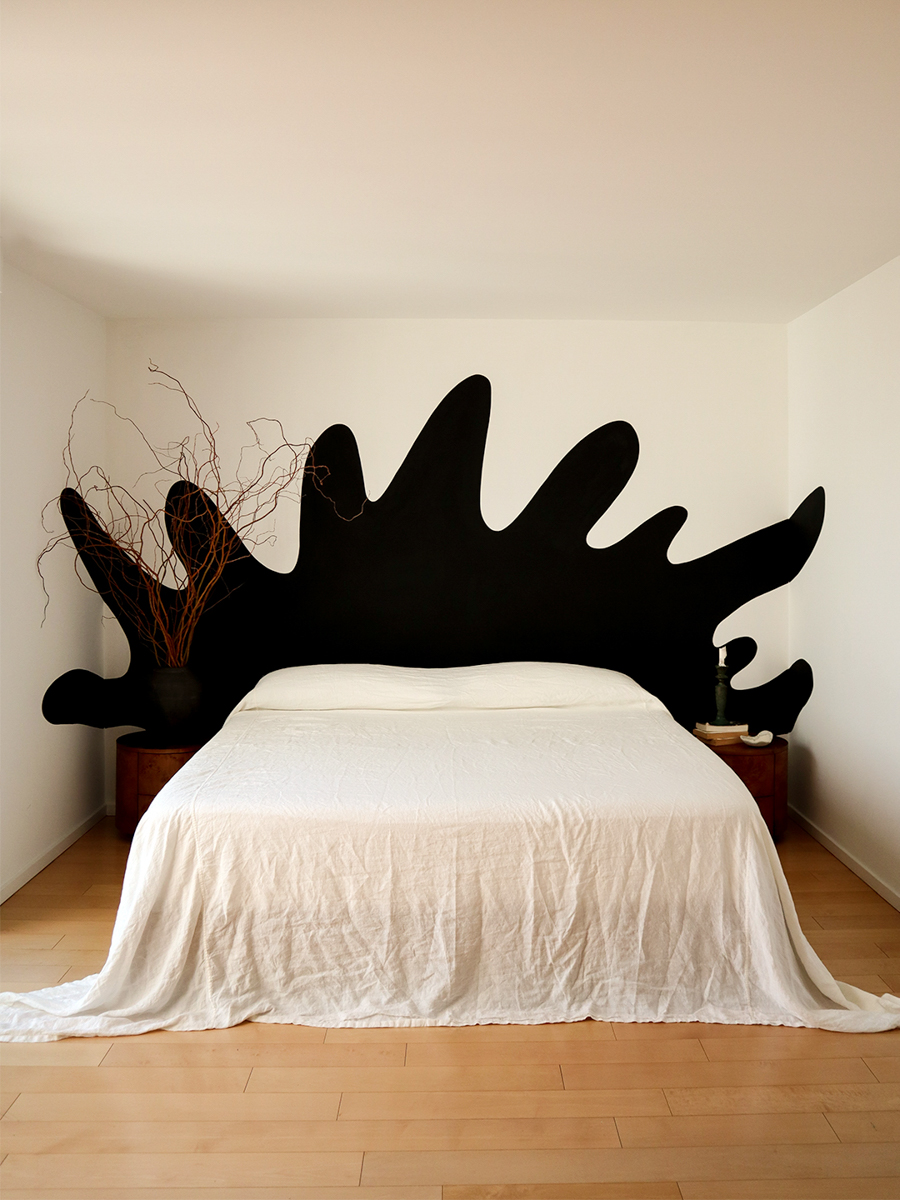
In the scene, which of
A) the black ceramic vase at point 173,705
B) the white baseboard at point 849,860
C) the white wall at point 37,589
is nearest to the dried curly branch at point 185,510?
the white wall at point 37,589

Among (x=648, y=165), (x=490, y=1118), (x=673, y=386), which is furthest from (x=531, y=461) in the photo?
(x=490, y=1118)

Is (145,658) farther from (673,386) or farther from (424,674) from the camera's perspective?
(673,386)

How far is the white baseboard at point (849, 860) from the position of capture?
3105 millimetres

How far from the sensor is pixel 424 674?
12.2 ft

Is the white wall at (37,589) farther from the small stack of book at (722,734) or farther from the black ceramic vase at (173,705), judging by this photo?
the small stack of book at (722,734)

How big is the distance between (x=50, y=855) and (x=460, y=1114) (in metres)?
2.24

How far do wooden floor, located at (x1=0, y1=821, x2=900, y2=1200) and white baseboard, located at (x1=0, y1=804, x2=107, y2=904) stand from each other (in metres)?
0.76

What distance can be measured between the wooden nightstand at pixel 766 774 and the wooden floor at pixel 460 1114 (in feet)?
4.73

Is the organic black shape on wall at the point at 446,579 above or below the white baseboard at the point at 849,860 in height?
above

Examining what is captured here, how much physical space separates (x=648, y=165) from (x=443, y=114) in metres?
0.63

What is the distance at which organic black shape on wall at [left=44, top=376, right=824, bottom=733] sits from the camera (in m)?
4.03

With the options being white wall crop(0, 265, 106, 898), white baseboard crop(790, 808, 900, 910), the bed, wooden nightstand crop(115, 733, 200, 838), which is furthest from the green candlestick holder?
white wall crop(0, 265, 106, 898)

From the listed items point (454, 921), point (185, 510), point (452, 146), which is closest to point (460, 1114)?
point (454, 921)

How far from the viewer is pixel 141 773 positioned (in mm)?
3557
